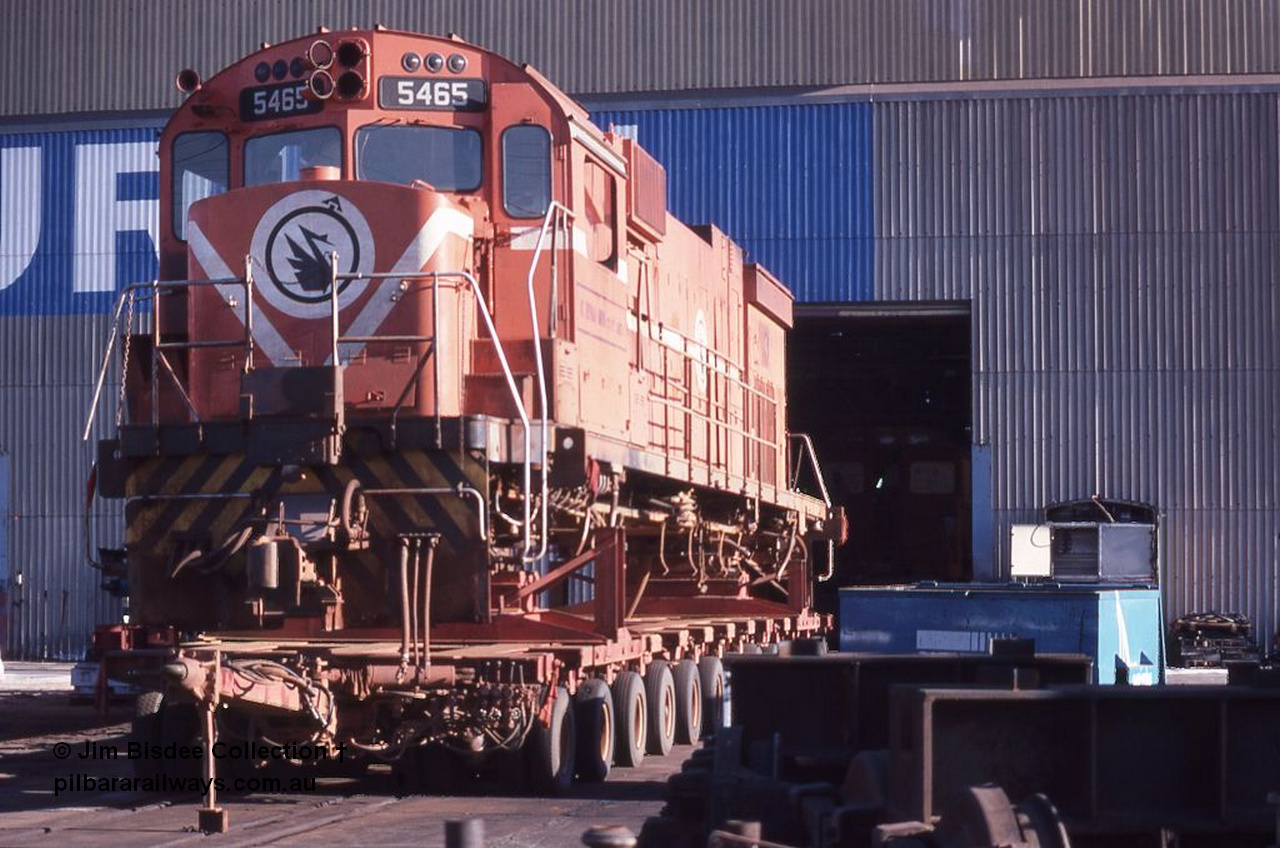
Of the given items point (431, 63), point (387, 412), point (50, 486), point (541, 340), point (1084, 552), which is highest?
point (431, 63)

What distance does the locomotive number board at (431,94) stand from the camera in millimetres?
13109

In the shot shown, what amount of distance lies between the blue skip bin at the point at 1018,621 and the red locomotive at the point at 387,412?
3164 millimetres

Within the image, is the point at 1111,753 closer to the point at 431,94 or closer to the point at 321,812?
the point at 321,812

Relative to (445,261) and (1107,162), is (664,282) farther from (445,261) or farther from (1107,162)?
(1107,162)

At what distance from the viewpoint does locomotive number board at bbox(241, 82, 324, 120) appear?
13219 mm

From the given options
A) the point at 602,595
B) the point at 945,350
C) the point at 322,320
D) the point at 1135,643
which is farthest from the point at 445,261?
the point at 945,350

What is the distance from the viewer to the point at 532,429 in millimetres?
12148

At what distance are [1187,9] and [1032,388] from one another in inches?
259

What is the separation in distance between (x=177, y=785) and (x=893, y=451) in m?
26.4

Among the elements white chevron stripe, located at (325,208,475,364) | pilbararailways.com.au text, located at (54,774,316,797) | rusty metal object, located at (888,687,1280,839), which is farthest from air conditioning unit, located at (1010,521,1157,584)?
rusty metal object, located at (888,687,1280,839)

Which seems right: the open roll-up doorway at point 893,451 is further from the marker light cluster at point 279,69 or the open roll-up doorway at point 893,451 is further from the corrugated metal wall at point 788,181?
the marker light cluster at point 279,69

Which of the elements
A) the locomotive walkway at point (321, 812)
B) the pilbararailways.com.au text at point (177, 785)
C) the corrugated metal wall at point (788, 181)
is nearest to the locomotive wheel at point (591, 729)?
the locomotive walkway at point (321, 812)

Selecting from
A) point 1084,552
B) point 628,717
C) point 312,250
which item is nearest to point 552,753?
point 628,717

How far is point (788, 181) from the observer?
29.3 meters
